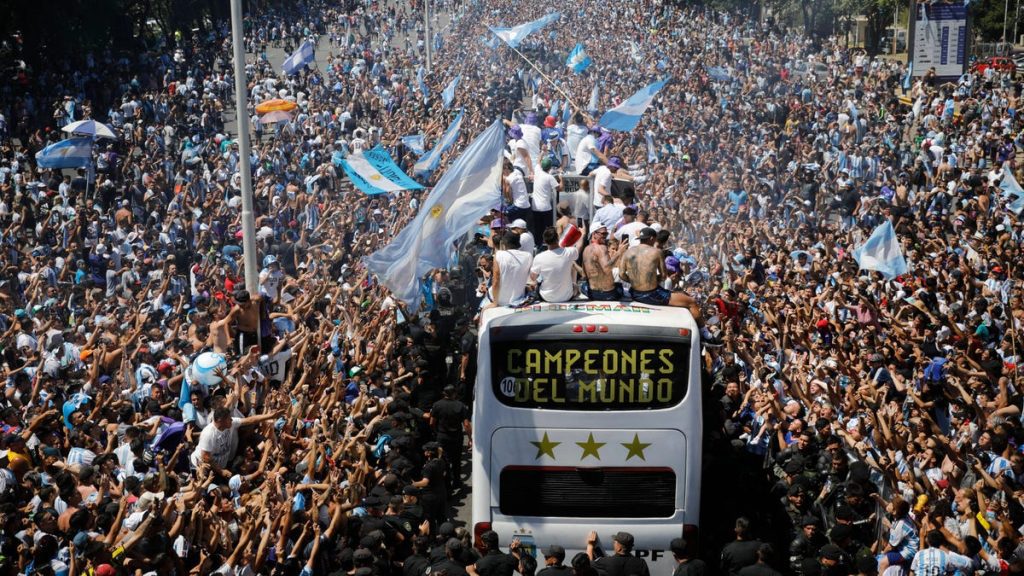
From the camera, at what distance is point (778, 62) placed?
41.7m

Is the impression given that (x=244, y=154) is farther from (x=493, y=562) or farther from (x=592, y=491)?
(x=493, y=562)

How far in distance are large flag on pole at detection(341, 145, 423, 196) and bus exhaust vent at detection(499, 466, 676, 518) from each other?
28.1 ft

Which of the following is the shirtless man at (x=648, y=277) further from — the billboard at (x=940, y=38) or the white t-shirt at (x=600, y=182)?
the billboard at (x=940, y=38)

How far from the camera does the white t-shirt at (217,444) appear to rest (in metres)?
10.4

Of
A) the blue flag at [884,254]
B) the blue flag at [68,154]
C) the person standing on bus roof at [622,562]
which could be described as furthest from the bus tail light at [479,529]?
the blue flag at [68,154]

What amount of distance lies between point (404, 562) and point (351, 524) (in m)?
0.58

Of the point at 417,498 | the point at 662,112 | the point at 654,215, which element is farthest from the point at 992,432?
the point at 662,112

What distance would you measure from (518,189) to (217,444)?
5651 millimetres

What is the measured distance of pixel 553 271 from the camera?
10.6 metres

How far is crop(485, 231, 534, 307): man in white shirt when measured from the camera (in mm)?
10562

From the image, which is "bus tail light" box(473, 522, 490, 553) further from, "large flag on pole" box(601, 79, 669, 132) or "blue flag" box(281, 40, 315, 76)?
"blue flag" box(281, 40, 315, 76)

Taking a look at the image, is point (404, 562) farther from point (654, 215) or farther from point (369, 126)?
point (369, 126)

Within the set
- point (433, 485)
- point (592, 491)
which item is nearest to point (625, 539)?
point (592, 491)

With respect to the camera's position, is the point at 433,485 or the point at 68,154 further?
the point at 68,154
